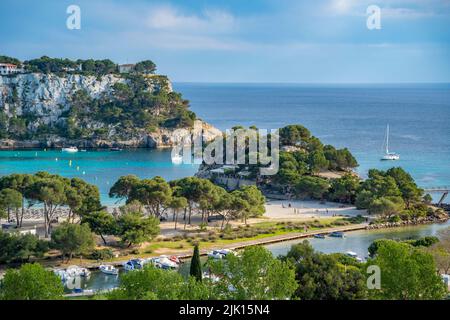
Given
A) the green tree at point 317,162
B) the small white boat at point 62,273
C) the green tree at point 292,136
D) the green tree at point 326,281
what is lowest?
the small white boat at point 62,273

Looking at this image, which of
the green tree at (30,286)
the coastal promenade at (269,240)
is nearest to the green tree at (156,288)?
the green tree at (30,286)

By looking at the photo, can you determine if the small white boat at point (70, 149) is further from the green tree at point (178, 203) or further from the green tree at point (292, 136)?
the green tree at point (178, 203)

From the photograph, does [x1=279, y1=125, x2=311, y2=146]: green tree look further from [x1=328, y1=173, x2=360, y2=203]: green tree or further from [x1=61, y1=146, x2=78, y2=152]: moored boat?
[x1=61, y1=146, x2=78, y2=152]: moored boat

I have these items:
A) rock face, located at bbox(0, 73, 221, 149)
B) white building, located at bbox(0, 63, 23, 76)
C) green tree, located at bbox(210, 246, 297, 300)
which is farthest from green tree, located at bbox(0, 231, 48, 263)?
white building, located at bbox(0, 63, 23, 76)

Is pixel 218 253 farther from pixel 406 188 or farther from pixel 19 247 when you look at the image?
pixel 406 188

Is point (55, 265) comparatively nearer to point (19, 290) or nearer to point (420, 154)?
point (19, 290)
